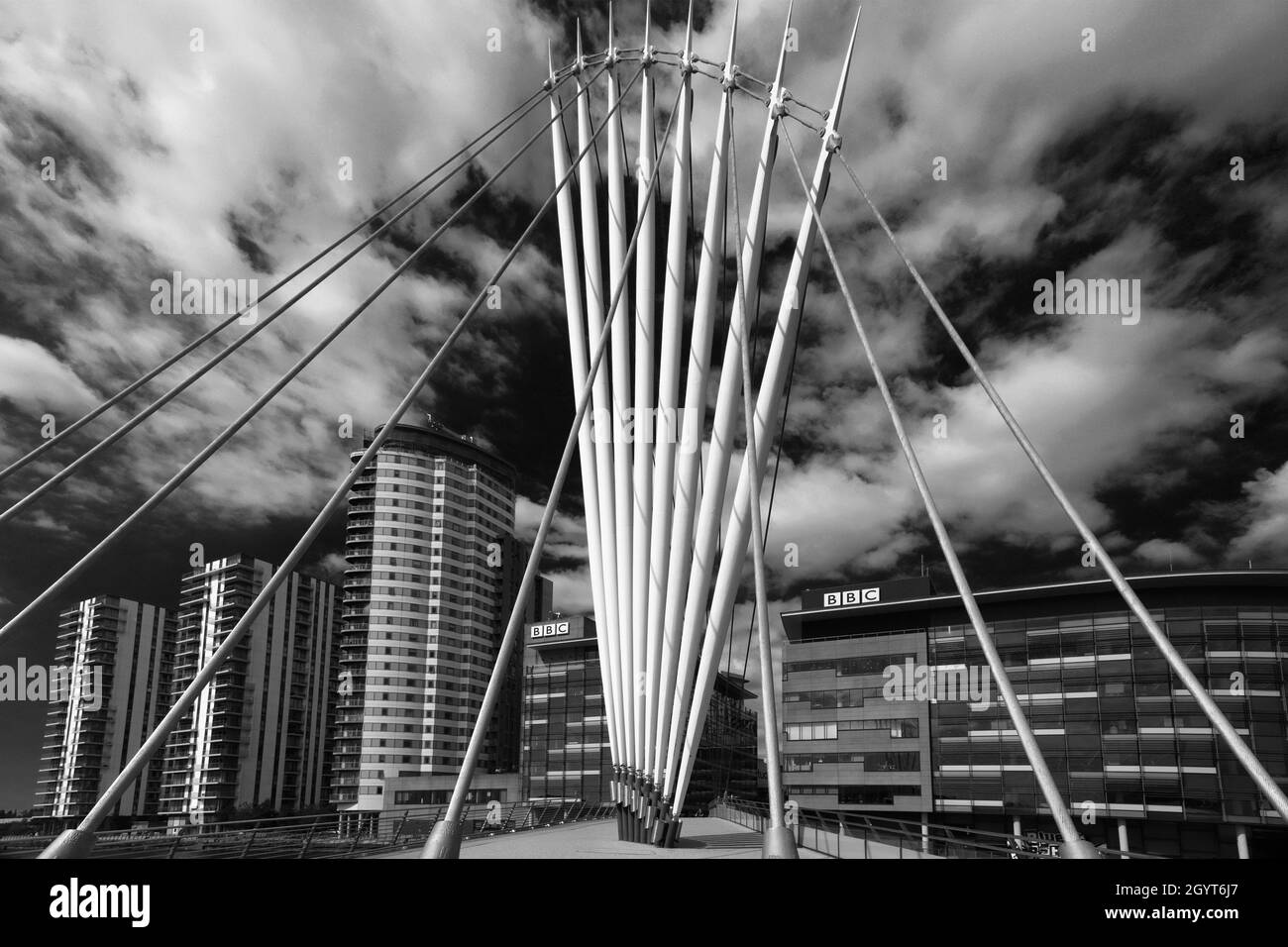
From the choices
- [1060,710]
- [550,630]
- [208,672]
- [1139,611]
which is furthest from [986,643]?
[550,630]

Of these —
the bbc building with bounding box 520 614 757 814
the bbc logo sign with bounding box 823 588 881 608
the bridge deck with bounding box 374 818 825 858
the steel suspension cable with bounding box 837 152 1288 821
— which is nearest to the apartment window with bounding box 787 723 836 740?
the bbc logo sign with bounding box 823 588 881 608

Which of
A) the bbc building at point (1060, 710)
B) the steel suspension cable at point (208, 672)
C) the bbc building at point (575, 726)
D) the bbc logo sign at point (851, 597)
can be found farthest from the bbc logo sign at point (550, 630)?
the steel suspension cable at point (208, 672)

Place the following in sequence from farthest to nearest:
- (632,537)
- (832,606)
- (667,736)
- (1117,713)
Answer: (832,606)
(1117,713)
(632,537)
(667,736)

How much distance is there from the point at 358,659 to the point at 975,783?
10652cm

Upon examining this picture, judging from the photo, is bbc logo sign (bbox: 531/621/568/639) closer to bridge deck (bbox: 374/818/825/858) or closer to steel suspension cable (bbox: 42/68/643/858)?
bridge deck (bbox: 374/818/825/858)

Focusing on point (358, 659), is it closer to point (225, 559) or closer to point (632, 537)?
point (225, 559)

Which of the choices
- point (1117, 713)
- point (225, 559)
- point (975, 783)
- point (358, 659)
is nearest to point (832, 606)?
point (975, 783)

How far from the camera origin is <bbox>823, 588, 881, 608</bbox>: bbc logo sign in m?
105

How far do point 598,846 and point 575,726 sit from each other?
108 meters

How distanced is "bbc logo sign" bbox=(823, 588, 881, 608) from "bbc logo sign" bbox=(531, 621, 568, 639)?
152 feet

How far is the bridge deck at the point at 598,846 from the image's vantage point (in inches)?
846

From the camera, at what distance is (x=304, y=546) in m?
16.3

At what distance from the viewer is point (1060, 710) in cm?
8812

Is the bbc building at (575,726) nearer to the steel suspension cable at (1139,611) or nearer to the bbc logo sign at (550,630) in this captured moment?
the bbc logo sign at (550,630)
